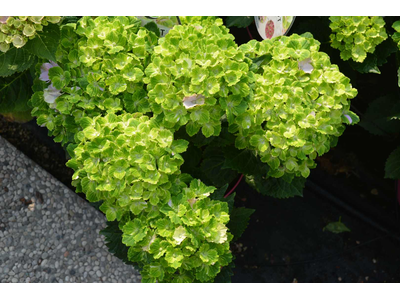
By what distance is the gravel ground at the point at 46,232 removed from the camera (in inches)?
84.4

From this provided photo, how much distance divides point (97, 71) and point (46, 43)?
8.5 inches

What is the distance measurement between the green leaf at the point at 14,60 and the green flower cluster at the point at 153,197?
0.41 m

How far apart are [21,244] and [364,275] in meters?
1.90

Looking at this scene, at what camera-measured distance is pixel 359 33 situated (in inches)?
64.1

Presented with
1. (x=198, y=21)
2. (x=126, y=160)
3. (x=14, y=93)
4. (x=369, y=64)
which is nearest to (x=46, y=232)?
(x=14, y=93)

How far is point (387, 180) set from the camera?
8.15 ft

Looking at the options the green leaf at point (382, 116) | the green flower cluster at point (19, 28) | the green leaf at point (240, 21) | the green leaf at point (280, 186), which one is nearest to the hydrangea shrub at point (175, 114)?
the green flower cluster at point (19, 28)

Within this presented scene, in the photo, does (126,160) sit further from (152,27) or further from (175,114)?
(152,27)

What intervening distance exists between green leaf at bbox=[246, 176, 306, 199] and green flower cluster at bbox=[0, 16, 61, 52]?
1.00 meters

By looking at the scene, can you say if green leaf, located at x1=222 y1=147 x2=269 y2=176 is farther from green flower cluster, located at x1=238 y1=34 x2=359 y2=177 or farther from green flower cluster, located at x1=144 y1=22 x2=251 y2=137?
green flower cluster, located at x1=144 y1=22 x2=251 y2=137

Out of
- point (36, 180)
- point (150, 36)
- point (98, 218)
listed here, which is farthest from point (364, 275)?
point (36, 180)

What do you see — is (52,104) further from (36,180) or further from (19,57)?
(36,180)

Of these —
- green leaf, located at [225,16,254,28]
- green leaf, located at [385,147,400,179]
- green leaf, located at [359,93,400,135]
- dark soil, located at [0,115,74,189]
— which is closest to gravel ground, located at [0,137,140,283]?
dark soil, located at [0,115,74,189]

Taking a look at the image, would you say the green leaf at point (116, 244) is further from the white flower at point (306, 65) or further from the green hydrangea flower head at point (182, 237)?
the white flower at point (306, 65)
